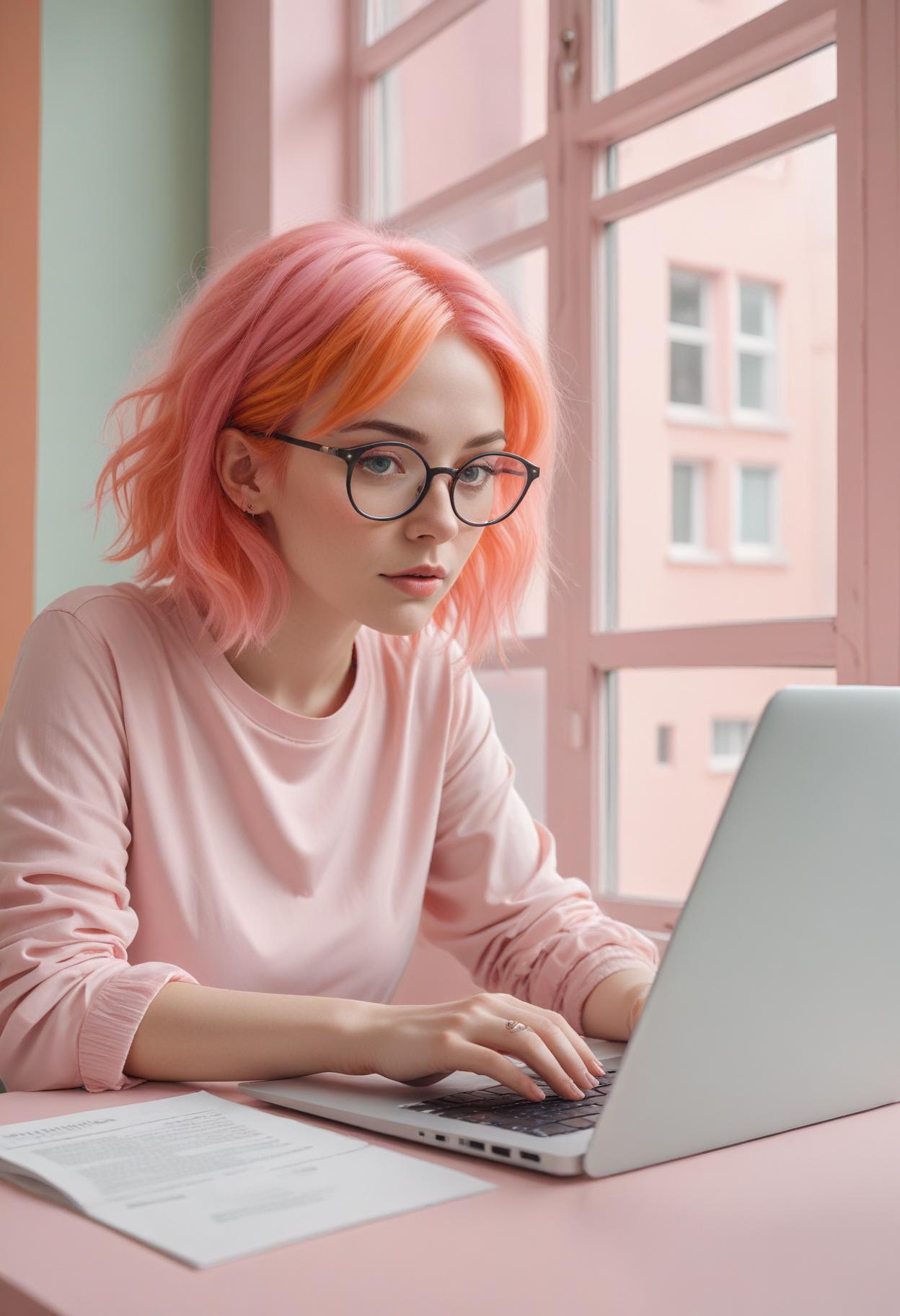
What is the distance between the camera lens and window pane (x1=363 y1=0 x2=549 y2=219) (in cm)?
241

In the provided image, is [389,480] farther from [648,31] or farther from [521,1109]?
[648,31]

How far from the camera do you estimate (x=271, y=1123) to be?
2.73ft

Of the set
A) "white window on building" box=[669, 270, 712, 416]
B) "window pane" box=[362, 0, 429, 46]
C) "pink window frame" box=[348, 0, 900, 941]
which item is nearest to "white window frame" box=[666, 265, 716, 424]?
"white window on building" box=[669, 270, 712, 416]

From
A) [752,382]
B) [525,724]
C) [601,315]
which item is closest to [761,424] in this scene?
[752,382]

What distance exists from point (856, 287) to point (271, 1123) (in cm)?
126

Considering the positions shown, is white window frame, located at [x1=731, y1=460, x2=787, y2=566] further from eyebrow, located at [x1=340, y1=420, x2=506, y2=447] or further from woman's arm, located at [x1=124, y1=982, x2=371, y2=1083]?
woman's arm, located at [x1=124, y1=982, x2=371, y2=1083]

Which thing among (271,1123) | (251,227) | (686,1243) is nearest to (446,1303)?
(686,1243)

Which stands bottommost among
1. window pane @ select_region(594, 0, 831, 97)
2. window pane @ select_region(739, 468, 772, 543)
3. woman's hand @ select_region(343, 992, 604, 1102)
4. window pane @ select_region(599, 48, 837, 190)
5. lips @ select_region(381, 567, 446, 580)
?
woman's hand @ select_region(343, 992, 604, 1102)

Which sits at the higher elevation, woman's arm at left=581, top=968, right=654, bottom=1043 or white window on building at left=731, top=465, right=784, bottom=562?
white window on building at left=731, top=465, right=784, bottom=562

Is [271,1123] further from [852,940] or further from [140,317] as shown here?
[140,317]

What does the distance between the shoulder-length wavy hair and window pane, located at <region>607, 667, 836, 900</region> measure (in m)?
0.85

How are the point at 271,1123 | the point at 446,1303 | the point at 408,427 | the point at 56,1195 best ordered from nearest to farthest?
the point at 446,1303 < the point at 56,1195 < the point at 271,1123 < the point at 408,427

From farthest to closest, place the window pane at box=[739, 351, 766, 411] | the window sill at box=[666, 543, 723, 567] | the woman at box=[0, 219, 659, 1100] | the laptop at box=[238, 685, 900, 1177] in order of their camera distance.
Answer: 1. the window sill at box=[666, 543, 723, 567]
2. the window pane at box=[739, 351, 766, 411]
3. the woman at box=[0, 219, 659, 1100]
4. the laptop at box=[238, 685, 900, 1177]

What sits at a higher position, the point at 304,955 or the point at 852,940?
the point at 852,940
